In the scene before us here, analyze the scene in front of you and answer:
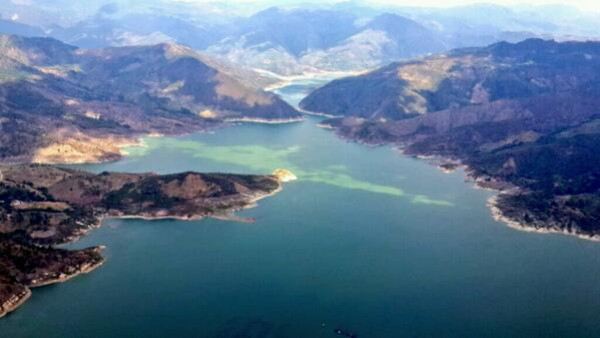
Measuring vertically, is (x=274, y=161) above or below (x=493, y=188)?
above

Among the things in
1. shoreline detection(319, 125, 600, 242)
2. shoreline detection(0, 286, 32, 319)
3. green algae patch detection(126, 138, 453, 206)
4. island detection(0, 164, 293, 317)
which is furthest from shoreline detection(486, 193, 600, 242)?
shoreline detection(0, 286, 32, 319)

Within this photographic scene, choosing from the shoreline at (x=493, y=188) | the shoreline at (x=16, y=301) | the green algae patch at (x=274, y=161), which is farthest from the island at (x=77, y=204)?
the shoreline at (x=493, y=188)

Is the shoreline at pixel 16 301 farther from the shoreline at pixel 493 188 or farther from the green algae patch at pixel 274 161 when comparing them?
the shoreline at pixel 493 188

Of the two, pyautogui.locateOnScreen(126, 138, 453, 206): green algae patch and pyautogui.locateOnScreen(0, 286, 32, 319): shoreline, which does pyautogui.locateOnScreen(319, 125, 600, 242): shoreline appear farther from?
pyautogui.locateOnScreen(0, 286, 32, 319): shoreline

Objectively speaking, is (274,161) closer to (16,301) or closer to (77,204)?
(77,204)

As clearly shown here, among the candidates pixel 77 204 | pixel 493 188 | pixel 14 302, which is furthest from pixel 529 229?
pixel 14 302

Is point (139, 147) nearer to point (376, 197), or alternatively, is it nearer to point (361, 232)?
point (376, 197)

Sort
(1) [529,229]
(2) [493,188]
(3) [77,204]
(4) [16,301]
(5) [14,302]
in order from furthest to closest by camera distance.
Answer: (2) [493,188]
(3) [77,204]
(1) [529,229]
(4) [16,301]
(5) [14,302]
